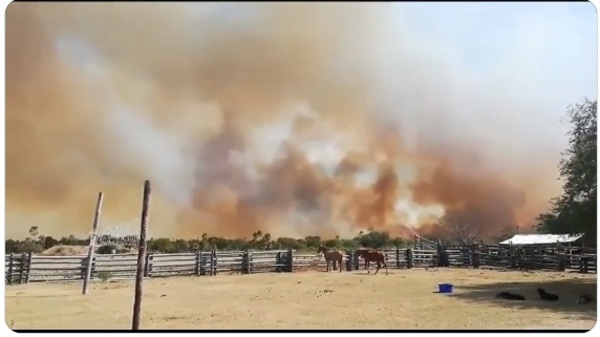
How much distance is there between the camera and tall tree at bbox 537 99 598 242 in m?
11.1

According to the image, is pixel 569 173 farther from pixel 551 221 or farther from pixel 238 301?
pixel 238 301

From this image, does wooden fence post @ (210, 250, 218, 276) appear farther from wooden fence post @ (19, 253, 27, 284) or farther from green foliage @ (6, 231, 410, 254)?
wooden fence post @ (19, 253, 27, 284)

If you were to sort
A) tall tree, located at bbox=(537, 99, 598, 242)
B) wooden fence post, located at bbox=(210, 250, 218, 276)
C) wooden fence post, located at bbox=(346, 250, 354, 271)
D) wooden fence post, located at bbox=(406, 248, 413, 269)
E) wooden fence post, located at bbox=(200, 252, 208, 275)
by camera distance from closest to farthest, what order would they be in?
tall tree, located at bbox=(537, 99, 598, 242), wooden fence post, located at bbox=(200, 252, 208, 275), wooden fence post, located at bbox=(210, 250, 218, 276), wooden fence post, located at bbox=(346, 250, 354, 271), wooden fence post, located at bbox=(406, 248, 413, 269)

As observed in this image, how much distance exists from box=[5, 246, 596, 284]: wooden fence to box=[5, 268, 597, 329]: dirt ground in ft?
3.10

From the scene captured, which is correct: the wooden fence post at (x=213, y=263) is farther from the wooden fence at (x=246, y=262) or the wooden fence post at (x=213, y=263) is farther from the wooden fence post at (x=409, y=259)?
the wooden fence post at (x=409, y=259)

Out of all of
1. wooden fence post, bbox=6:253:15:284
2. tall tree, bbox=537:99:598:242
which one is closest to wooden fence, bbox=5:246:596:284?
wooden fence post, bbox=6:253:15:284

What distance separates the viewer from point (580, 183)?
11.4 metres

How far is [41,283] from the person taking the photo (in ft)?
44.8

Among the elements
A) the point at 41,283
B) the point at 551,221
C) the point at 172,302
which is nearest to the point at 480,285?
the point at 551,221

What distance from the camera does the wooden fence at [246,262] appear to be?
1423cm

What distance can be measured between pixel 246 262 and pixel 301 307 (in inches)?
364

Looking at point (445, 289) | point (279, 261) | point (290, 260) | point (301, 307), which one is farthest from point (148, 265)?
point (445, 289)

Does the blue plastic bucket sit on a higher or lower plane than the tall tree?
lower

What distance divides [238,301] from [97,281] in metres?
5.73
